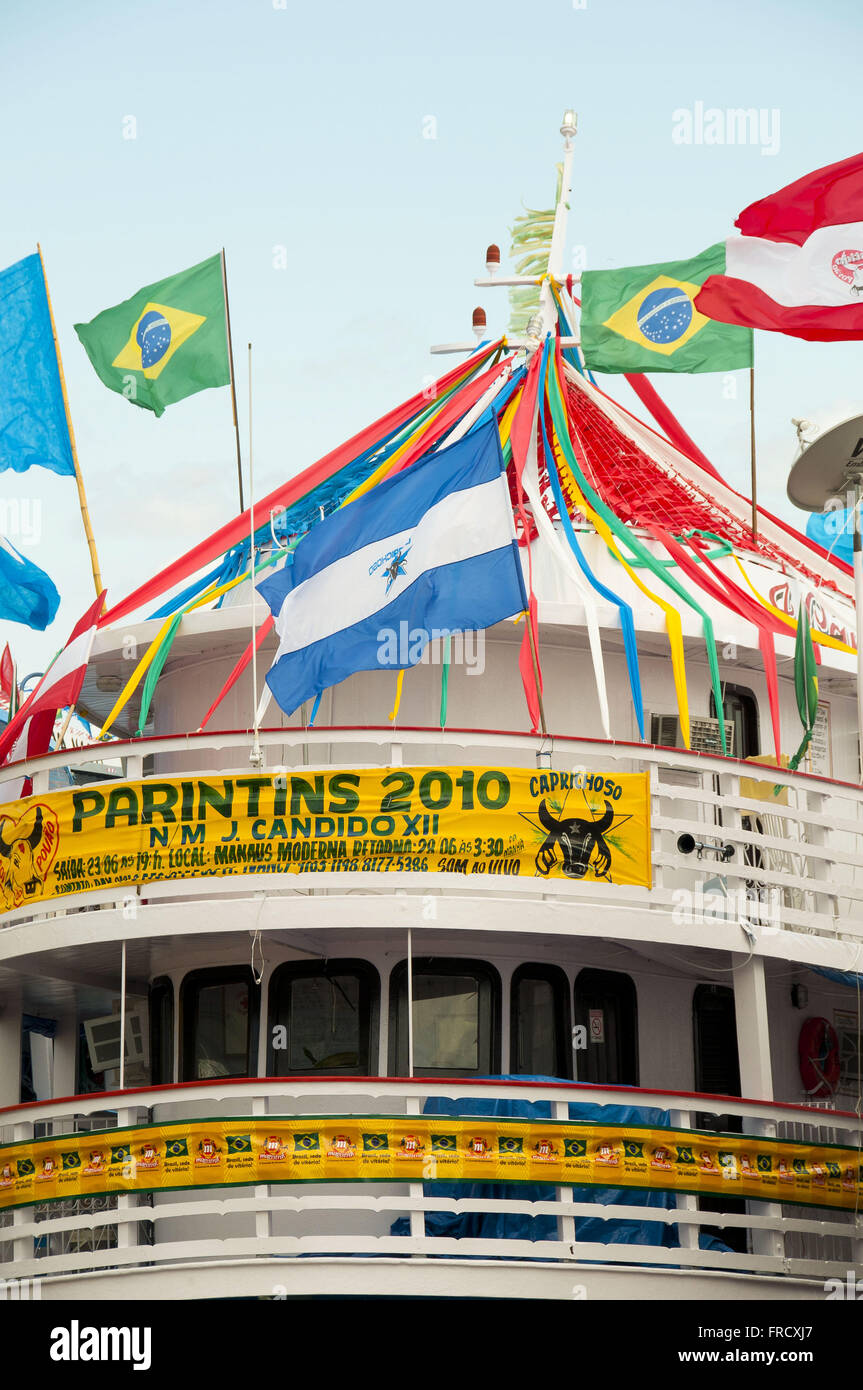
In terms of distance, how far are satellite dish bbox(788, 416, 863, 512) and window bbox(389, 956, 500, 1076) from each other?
524 cm

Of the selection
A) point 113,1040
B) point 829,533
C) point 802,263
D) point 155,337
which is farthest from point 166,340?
point 829,533

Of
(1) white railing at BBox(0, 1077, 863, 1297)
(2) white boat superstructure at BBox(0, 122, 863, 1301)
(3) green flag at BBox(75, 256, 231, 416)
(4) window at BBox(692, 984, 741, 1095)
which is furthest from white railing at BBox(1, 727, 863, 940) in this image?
(3) green flag at BBox(75, 256, 231, 416)

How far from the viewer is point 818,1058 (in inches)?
638

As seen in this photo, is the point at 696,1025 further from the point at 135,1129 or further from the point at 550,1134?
the point at 135,1129

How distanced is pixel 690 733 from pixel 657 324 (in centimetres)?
403

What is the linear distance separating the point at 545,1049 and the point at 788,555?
23.7ft

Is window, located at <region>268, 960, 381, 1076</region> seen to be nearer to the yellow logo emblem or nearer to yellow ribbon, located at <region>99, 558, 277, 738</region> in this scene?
yellow ribbon, located at <region>99, 558, 277, 738</region>

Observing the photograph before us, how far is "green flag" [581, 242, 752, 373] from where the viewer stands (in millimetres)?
16594

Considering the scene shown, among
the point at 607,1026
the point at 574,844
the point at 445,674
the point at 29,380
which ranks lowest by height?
the point at 607,1026

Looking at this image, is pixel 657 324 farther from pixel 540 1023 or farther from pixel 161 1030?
pixel 161 1030

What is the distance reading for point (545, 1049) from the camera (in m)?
15.0

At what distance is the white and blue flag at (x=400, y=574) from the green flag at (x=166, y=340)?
4.23 m
